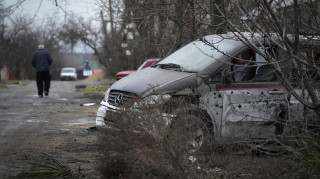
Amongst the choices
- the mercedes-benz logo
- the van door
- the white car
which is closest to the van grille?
the mercedes-benz logo

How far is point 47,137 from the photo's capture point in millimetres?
8547

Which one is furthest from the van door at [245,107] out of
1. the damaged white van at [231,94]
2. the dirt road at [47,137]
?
the dirt road at [47,137]

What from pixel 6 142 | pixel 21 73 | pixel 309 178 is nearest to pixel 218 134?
pixel 309 178

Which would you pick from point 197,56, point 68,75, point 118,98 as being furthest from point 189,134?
point 68,75

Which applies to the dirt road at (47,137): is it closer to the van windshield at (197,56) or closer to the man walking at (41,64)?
the van windshield at (197,56)

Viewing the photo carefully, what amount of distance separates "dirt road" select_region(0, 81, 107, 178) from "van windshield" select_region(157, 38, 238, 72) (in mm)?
1690

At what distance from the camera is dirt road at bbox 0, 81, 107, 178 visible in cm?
630

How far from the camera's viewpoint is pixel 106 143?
15.9 ft

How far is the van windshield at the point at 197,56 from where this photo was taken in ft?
23.7

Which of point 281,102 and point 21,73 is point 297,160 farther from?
point 21,73

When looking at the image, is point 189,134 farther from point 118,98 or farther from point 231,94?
point 118,98

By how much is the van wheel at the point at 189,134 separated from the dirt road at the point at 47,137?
0.93 meters

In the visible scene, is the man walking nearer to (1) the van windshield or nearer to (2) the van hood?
(1) the van windshield

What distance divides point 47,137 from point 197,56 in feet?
9.32
